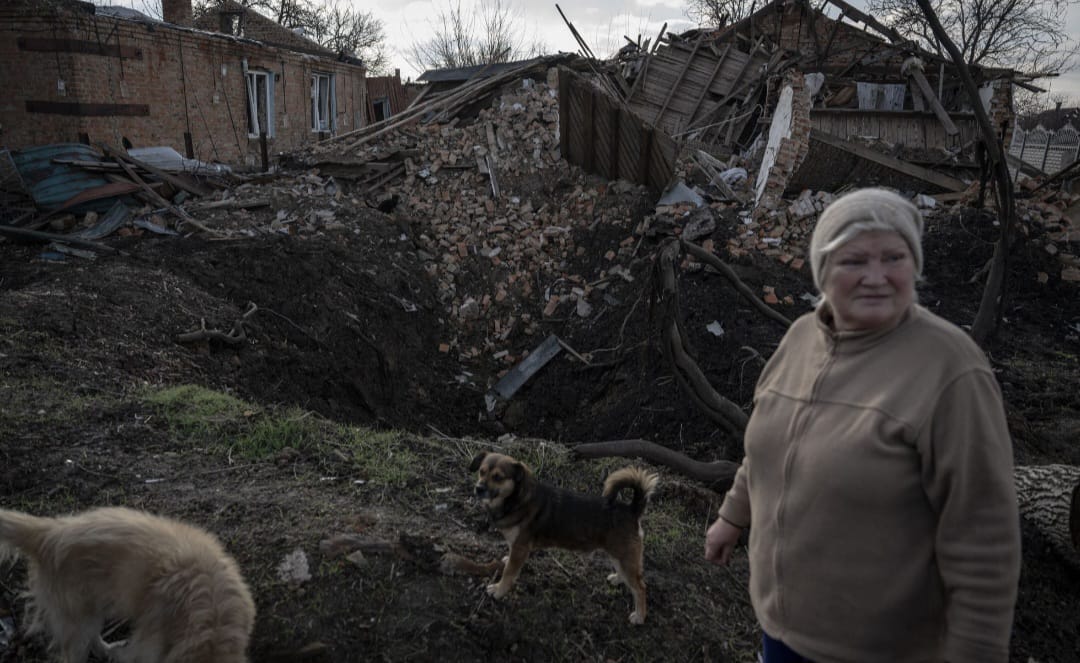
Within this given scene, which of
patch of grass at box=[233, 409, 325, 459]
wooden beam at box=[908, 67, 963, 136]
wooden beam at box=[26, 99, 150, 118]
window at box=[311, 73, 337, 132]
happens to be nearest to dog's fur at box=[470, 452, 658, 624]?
patch of grass at box=[233, 409, 325, 459]

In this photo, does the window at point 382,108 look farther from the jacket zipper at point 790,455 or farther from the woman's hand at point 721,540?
the jacket zipper at point 790,455

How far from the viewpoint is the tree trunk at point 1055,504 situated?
12.8ft

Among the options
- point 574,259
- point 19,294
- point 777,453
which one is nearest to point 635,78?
point 574,259

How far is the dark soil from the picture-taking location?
2932mm

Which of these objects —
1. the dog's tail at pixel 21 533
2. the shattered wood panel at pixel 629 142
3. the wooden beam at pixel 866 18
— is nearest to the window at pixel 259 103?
the shattered wood panel at pixel 629 142

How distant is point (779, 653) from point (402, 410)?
637cm

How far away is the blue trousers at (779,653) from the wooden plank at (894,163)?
10486mm

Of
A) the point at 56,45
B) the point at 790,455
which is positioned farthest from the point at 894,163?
the point at 56,45

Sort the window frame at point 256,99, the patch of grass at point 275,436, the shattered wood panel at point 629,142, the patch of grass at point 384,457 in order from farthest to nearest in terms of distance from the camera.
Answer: the window frame at point 256,99 < the shattered wood panel at point 629,142 < the patch of grass at point 275,436 < the patch of grass at point 384,457

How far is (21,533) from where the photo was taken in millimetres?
2318

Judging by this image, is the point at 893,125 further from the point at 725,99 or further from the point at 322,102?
the point at 322,102

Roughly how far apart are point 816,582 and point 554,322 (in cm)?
792

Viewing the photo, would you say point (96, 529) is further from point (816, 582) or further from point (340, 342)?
point (340, 342)

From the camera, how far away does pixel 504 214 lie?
461 inches
